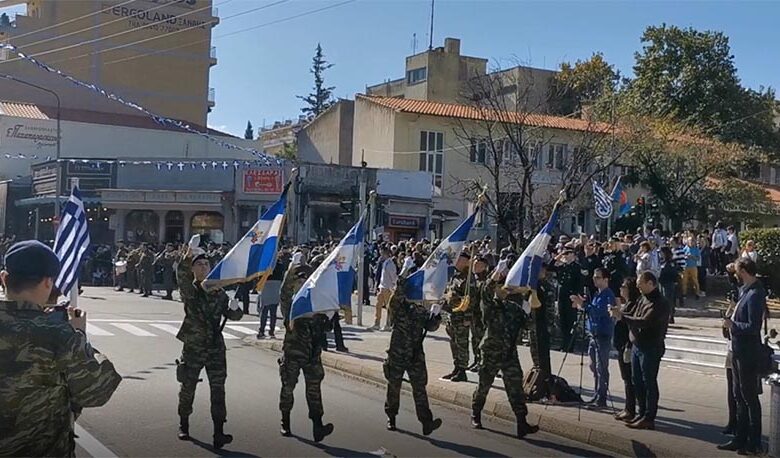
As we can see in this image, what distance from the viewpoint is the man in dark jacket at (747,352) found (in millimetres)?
8258

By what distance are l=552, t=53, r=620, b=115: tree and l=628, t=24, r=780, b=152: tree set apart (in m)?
3.13

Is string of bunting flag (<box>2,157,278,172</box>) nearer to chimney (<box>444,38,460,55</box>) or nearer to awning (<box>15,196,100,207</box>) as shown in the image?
awning (<box>15,196,100,207</box>)

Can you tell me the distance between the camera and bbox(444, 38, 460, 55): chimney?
54.9 m

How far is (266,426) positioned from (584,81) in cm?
4346

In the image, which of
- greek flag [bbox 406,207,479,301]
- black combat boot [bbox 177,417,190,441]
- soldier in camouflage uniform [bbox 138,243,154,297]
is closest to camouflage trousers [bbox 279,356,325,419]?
black combat boot [bbox 177,417,190,441]

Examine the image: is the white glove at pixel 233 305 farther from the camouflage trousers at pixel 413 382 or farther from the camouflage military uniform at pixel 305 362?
the camouflage trousers at pixel 413 382

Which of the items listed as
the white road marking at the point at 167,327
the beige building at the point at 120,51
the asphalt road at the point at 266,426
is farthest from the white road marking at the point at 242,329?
the beige building at the point at 120,51

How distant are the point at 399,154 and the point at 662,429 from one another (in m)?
35.5

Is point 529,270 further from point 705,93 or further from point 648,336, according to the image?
point 705,93

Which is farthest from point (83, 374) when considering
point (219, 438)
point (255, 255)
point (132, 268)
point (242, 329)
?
point (132, 268)

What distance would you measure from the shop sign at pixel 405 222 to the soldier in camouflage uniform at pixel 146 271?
13553 millimetres

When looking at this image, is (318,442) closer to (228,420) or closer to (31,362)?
(228,420)

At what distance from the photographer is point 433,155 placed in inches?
1763

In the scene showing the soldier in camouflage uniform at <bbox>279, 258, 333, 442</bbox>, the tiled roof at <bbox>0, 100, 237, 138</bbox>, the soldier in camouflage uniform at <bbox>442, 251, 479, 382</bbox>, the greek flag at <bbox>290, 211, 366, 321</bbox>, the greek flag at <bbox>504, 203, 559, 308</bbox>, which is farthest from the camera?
the tiled roof at <bbox>0, 100, 237, 138</bbox>
